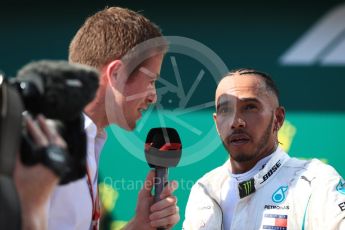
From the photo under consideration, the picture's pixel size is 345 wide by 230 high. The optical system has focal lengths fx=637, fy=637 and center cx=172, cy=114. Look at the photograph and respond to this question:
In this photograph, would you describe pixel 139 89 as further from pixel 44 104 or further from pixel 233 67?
pixel 233 67

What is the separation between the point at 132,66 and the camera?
2279 millimetres

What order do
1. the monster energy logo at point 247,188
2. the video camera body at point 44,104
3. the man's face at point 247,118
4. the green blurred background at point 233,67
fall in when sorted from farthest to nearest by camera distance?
the green blurred background at point 233,67
the man's face at point 247,118
the monster energy logo at point 247,188
the video camera body at point 44,104

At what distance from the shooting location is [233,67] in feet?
14.4

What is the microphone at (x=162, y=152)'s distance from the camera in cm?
217

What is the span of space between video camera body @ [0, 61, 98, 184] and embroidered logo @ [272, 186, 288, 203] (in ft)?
4.95

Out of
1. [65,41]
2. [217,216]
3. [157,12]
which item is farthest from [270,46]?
[217,216]

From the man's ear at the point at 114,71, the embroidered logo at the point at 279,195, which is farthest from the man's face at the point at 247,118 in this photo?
the man's ear at the point at 114,71

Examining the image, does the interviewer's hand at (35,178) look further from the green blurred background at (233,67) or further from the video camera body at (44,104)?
the green blurred background at (233,67)

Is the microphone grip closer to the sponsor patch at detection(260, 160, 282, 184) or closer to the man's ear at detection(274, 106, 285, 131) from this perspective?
the sponsor patch at detection(260, 160, 282, 184)

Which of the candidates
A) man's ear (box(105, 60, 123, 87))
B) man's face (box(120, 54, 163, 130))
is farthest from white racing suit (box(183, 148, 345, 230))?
man's ear (box(105, 60, 123, 87))

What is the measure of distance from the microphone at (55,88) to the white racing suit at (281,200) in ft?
4.78

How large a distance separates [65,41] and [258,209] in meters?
2.44

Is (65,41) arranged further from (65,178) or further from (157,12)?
(65,178)

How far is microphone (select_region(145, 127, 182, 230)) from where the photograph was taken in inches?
85.6
